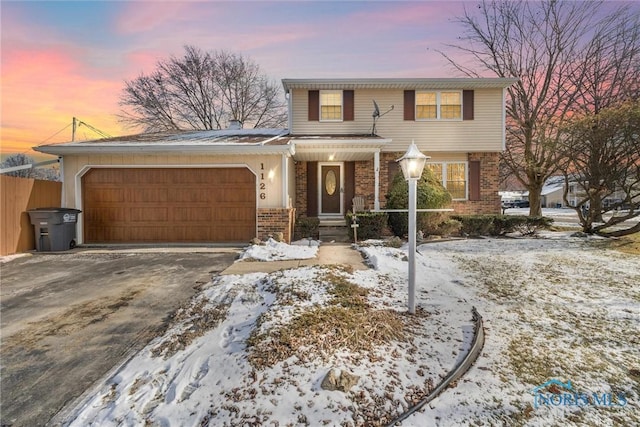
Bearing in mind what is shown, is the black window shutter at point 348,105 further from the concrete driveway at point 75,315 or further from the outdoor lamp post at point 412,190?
the outdoor lamp post at point 412,190

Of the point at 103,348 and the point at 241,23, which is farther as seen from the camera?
the point at 241,23

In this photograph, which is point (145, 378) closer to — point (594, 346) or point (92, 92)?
point (594, 346)

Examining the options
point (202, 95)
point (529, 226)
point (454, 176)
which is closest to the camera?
point (529, 226)

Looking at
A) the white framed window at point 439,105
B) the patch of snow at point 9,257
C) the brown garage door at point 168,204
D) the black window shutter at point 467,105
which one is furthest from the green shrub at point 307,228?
the black window shutter at point 467,105

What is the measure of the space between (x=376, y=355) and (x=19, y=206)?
9.51m

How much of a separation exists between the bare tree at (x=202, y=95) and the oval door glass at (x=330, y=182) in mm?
13787

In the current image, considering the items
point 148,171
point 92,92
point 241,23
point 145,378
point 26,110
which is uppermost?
point 241,23

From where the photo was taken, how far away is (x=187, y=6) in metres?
7.80

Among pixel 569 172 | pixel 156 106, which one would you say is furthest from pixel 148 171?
pixel 156 106

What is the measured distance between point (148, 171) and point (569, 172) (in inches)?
522

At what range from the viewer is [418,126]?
37.5 ft

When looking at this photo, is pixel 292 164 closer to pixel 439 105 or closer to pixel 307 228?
pixel 307 228

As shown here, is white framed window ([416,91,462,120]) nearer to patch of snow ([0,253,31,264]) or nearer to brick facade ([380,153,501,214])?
brick facade ([380,153,501,214])

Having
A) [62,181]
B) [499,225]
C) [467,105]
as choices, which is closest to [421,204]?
[499,225]
